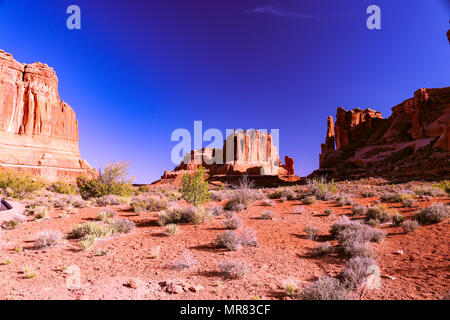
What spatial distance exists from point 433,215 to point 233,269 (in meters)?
8.74

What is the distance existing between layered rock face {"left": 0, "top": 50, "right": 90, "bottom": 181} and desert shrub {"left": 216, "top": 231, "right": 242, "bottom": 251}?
2294 inches

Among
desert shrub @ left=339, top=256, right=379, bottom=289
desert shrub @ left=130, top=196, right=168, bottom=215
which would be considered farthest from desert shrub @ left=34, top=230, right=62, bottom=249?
desert shrub @ left=339, top=256, right=379, bottom=289

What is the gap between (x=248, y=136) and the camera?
11331 centimetres

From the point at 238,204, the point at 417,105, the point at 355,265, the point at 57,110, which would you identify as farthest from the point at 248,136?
the point at 355,265

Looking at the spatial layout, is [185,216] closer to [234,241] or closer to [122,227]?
[122,227]

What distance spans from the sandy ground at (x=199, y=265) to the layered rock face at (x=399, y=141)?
3189cm

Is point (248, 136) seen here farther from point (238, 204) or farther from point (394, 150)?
point (238, 204)

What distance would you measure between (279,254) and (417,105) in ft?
205

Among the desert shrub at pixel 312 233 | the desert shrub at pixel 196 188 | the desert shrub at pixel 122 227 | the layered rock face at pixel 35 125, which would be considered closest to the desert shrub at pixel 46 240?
the desert shrub at pixel 122 227

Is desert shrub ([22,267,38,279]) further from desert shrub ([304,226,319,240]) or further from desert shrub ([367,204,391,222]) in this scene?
desert shrub ([367,204,391,222])

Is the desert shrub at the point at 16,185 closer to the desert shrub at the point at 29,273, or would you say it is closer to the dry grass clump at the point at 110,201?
the dry grass clump at the point at 110,201

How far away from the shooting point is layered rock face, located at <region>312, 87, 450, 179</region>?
3375 cm

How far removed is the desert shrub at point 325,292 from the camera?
3.42 m

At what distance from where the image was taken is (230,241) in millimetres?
6422
